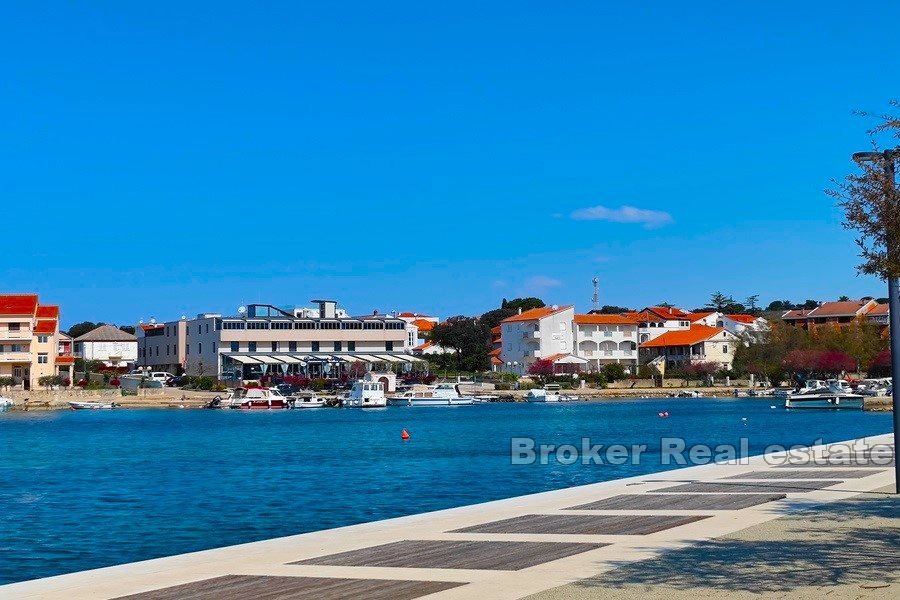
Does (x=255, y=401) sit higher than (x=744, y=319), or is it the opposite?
(x=744, y=319)

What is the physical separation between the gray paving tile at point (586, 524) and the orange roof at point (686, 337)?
12219 cm

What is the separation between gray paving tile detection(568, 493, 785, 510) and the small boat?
305 feet

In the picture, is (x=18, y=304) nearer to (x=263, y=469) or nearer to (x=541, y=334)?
(x=541, y=334)

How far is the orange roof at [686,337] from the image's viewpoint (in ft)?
449

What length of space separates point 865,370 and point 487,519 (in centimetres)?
11864

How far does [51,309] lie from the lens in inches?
4400

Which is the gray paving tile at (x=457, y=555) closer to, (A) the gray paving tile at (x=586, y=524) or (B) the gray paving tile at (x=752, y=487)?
(A) the gray paving tile at (x=586, y=524)

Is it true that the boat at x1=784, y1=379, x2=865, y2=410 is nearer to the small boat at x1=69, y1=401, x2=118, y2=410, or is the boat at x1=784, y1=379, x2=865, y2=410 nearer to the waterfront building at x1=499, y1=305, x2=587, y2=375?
the waterfront building at x1=499, y1=305, x2=587, y2=375

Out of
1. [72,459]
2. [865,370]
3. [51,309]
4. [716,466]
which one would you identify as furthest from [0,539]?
[865,370]

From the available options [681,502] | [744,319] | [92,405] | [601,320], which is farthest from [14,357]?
[681,502]

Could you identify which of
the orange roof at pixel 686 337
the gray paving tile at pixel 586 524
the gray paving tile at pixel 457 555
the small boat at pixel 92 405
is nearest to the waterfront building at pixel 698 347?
the orange roof at pixel 686 337

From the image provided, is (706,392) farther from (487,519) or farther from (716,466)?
(487,519)

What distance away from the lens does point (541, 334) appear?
441 ft

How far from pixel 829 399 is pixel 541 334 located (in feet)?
144
